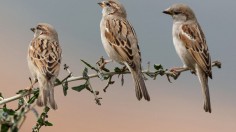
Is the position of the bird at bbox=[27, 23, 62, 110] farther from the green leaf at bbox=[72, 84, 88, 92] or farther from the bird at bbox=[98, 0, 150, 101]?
the green leaf at bbox=[72, 84, 88, 92]

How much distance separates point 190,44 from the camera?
5305 mm

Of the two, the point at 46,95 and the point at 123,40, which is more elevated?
the point at 123,40

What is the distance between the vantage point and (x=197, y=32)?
18.5 feet

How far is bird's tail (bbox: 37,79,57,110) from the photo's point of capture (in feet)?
8.70

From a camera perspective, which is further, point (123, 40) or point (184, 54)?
point (184, 54)

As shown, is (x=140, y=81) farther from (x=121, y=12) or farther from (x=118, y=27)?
(x=121, y=12)

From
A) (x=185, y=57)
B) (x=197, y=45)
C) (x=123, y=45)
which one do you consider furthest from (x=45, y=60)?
(x=197, y=45)

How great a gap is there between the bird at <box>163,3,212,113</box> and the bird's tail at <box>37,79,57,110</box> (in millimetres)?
1567

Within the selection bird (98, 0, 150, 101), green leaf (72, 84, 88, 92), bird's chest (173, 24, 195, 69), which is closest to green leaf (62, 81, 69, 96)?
green leaf (72, 84, 88, 92)

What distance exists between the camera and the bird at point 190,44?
481 centimetres

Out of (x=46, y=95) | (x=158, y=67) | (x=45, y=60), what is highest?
(x=45, y=60)

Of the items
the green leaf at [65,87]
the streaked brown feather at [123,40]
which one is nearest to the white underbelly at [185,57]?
the streaked brown feather at [123,40]

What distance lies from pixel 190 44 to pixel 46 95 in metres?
2.62

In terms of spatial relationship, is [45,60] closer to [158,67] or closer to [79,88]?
[79,88]
